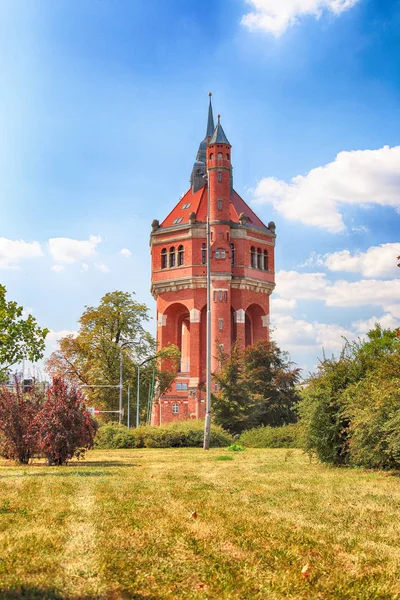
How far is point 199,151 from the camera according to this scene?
78.5 m

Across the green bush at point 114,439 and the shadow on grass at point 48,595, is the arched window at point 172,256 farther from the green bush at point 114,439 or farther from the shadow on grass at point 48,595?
the shadow on grass at point 48,595

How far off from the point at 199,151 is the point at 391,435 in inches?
2668

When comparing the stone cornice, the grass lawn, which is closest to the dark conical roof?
the stone cornice

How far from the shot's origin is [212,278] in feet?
205

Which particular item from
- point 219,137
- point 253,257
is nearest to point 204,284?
point 253,257

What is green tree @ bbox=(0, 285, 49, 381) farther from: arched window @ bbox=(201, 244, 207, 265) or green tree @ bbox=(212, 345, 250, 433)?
arched window @ bbox=(201, 244, 207, 265)

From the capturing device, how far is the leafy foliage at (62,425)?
1866cm

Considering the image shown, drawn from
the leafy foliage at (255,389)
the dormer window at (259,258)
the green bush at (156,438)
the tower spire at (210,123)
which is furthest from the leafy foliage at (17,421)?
the tower spire at (210,123)

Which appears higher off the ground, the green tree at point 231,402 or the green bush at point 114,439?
the green tree at point 231,402

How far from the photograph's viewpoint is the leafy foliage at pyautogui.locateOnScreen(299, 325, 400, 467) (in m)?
14.9

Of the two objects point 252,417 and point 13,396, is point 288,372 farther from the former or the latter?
point 13,396

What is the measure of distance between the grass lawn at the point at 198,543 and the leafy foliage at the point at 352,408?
3.58 metres

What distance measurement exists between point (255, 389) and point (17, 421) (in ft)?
96.7

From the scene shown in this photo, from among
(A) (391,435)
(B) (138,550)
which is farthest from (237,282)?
(B) (138,550)
